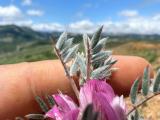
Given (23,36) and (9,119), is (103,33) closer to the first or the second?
(9,119)

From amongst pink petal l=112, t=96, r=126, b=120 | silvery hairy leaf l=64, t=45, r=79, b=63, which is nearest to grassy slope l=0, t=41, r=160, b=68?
silvery hairy leaf l=64, t=45, r=79, b=63

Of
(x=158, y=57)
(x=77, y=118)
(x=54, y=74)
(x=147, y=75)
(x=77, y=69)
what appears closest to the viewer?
(x=77, y=118)

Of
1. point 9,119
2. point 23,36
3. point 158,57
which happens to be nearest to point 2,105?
point 9,119

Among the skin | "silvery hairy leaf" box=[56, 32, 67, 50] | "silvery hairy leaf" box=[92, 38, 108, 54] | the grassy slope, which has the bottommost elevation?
the grassy slope

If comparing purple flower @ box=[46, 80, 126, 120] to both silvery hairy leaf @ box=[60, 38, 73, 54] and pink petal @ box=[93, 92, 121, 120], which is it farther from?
silvery hairy leaf @ box=[60, 38, 73, 54]

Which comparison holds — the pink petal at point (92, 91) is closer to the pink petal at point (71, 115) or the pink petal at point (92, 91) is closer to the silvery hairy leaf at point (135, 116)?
the pink petal at point (71, 115)

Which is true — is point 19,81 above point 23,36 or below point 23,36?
above

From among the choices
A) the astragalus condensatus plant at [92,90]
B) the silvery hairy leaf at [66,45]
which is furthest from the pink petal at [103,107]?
the silvery hairy leaf at [66,45]
